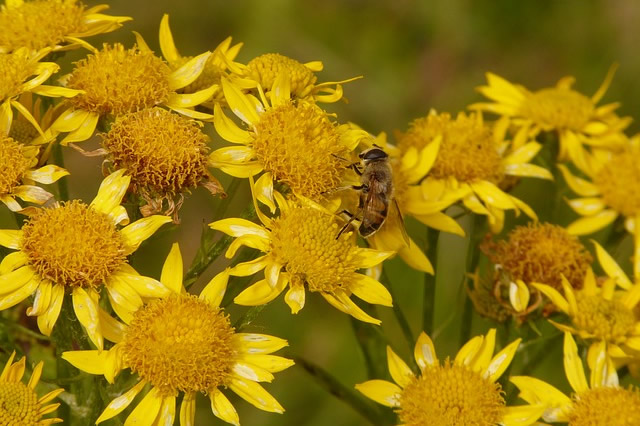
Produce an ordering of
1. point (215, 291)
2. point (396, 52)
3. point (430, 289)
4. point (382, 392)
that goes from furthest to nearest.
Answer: point (396, 52) → point (430, 289) → point (382, 392) → point (215, 291)

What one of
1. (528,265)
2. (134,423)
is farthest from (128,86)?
(528,265)

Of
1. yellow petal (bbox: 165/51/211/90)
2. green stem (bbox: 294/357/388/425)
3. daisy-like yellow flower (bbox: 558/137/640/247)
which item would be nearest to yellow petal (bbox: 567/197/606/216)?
daisy-like yellow flower (bbox: 558/137/640/247)

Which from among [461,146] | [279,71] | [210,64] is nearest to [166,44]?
[210,64]

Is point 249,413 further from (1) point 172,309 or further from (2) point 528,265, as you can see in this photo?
(1) point 172,309

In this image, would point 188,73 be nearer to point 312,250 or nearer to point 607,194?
point 312,250

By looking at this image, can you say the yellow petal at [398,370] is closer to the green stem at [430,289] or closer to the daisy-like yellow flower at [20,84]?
the green stem at [430,289]

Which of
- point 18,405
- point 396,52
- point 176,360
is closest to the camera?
point 18,405

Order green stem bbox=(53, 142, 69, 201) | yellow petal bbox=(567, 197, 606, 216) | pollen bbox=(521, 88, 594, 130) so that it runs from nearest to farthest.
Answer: green stem bbox=(53, 142, 69, 201) < yellow petal bbox=(567, 197, 606, 216) < pollen bbox=(521, 88, 594, 130)

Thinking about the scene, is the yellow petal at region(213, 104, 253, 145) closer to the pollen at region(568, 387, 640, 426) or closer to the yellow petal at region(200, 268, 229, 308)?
the yellow petal at region(200, 268, 229, 308)
